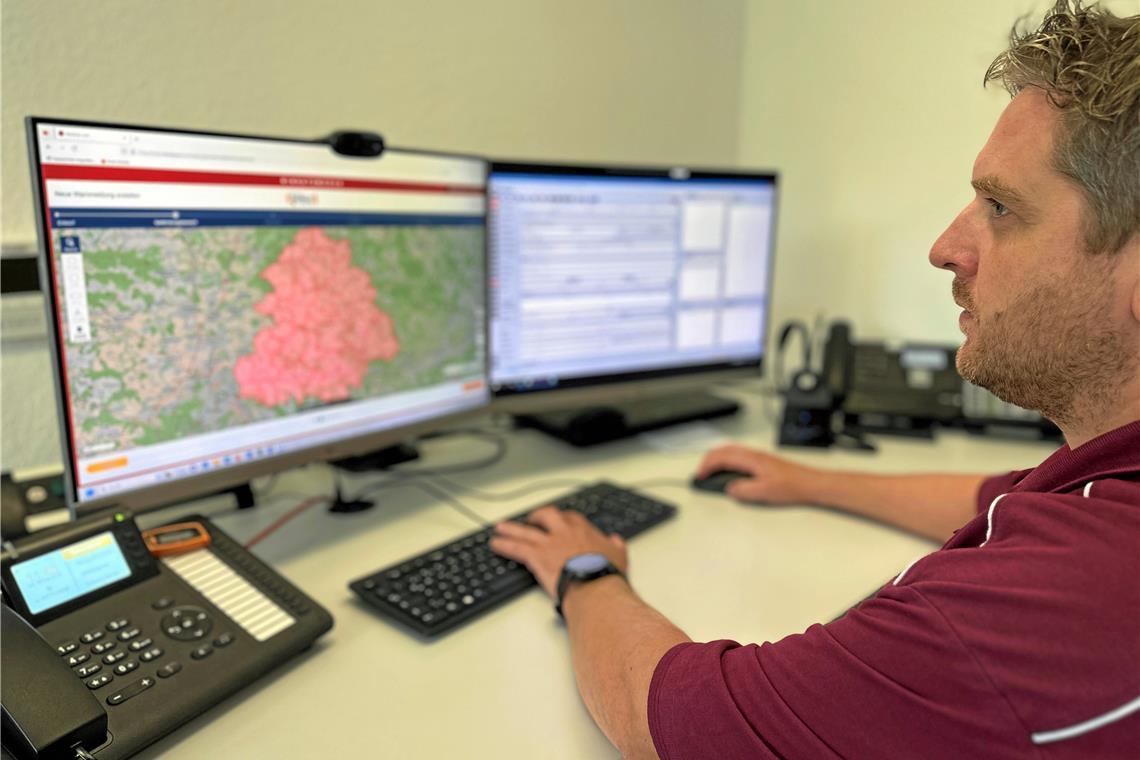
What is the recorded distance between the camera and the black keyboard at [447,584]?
2.79 ft

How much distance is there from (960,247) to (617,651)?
1.61ft

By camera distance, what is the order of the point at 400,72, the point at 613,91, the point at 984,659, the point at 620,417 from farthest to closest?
1. the point at 613,91
2. the point at 620,417
3. the point at 400,72
4. the point at 984,659

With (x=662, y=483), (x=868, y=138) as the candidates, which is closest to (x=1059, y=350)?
(x=662, y=483)

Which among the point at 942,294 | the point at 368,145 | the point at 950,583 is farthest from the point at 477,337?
the point at 942,294

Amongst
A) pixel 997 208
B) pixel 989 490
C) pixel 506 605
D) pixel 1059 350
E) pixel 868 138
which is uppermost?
pixel 868 138

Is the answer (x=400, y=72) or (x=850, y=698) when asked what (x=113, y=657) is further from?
(x=400, y=72)

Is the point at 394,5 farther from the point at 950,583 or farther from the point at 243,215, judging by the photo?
the point at 950,583

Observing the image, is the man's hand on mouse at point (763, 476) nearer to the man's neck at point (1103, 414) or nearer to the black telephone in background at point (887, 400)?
the black telephone in background at point (887, 400)

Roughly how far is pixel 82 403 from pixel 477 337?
0.57m

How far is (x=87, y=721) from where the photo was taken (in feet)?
2.00

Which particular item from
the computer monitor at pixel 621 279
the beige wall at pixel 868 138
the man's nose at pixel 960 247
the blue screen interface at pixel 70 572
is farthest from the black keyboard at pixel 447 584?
the beige wall at pixel 868 138

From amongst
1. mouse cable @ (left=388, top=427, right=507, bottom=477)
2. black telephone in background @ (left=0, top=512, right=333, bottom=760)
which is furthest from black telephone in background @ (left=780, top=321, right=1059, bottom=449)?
black telephone in background @ (left=0, top=512, right=333, bottom=760)

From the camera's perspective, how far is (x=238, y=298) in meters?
0.92

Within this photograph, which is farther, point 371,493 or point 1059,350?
point 371,493
